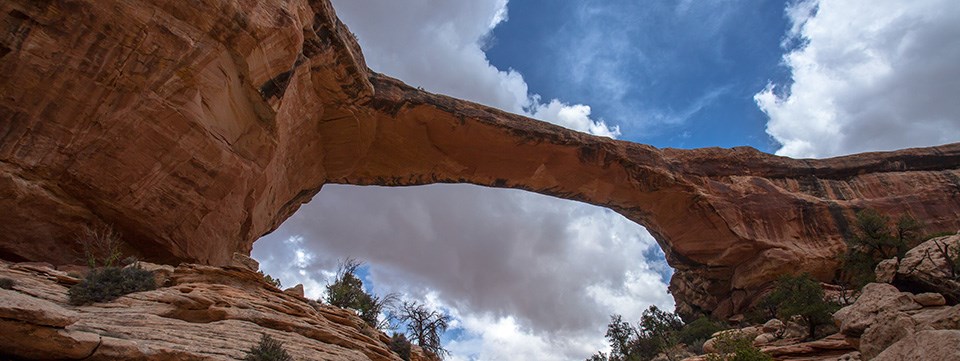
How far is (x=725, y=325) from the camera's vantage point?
24062 millimetres

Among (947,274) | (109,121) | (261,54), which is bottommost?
(947,274)

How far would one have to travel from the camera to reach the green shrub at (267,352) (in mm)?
7059

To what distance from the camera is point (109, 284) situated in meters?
8.58

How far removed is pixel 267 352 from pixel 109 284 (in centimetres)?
366

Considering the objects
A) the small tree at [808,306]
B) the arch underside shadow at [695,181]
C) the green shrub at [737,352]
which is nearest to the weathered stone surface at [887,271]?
the small tree at [808,306]

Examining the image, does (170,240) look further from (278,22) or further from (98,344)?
(98,344)

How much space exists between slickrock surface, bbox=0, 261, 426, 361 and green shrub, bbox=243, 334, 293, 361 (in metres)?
0.20

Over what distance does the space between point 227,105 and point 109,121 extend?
2.60m

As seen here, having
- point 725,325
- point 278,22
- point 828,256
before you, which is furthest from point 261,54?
point 828,256

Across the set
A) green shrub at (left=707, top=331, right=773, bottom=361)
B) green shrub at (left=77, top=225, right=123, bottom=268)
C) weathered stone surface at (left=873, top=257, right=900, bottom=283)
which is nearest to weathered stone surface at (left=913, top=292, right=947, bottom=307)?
weathered stone surface at (left=873, top=257, right=900, bottom=283)

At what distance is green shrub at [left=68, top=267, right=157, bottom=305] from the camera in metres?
8.04

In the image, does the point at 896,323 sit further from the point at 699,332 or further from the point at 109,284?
the point at 109,284

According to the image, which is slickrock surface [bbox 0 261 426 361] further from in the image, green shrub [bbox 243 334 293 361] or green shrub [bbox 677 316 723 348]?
green shrub [bbox 677 316 723 348]

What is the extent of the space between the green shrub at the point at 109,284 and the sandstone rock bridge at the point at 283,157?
3.14 m
